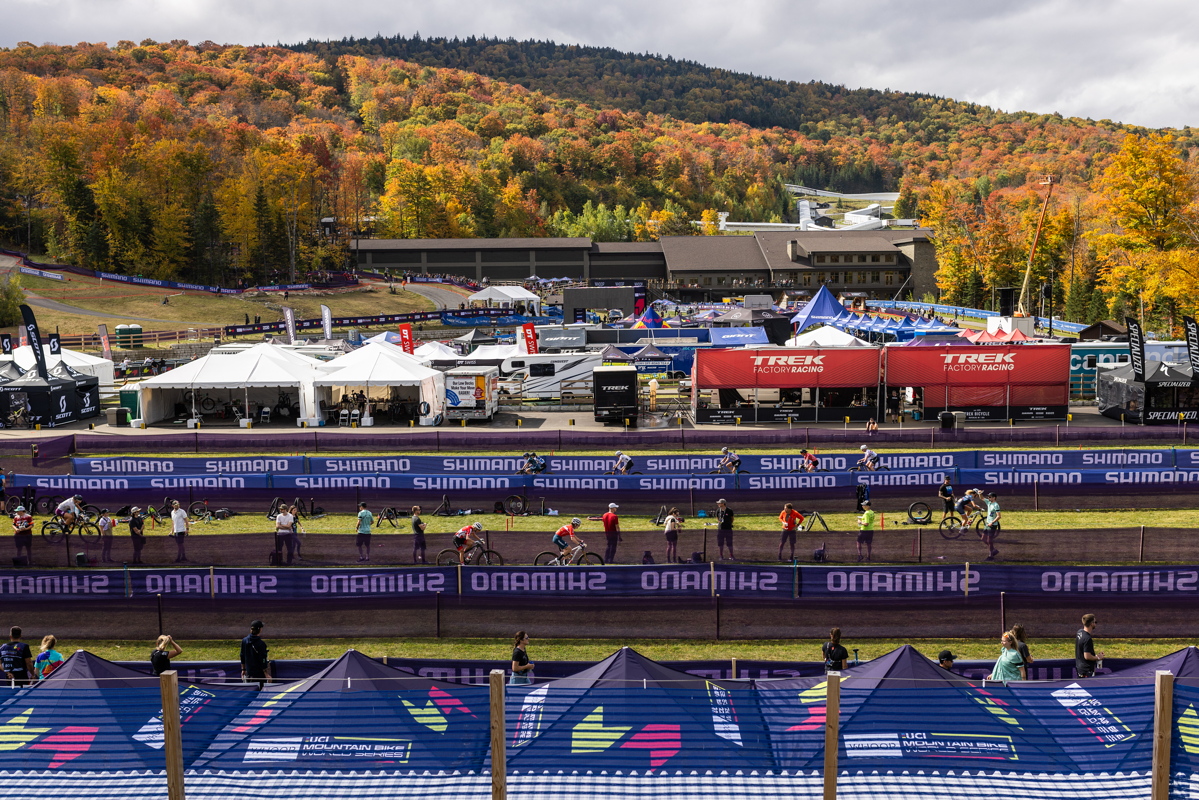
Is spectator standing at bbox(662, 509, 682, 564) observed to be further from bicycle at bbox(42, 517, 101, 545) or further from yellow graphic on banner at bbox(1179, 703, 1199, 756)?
bicycle at bbox(42, 517, 101, 545)

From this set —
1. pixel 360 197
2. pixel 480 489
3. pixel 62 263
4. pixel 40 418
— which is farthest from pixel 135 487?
pixel 360 197

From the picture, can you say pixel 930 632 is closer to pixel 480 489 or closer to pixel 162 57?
pixel 480 489

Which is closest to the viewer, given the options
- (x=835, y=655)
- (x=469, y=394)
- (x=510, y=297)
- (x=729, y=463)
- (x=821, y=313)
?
(x=835, y=655)

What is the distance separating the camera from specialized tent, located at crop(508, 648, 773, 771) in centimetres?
785

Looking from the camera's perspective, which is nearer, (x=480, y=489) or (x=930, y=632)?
(x=930, y=632)

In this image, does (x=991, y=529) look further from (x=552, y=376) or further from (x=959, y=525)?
(x=552, y=376)

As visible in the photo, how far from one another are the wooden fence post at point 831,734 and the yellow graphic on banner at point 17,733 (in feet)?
23.8

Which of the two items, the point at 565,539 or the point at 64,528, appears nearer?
the point at 565,539

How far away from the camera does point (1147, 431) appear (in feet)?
95.6

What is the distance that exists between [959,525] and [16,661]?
18.4m

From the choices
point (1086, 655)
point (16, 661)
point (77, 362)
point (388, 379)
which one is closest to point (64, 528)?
point (16, 661)

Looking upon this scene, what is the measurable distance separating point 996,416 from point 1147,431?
268 inches

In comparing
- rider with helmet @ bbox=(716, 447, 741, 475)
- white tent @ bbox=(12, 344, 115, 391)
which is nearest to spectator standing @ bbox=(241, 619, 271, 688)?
rider with helmet @ bbox=(716, 447, 741, 475)

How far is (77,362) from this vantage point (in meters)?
43.4
